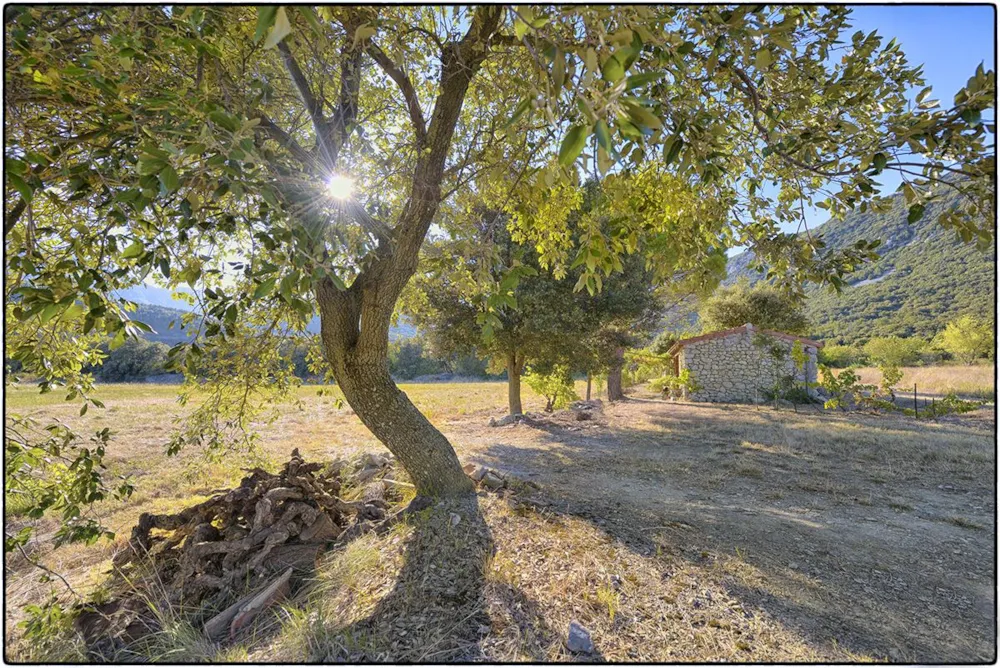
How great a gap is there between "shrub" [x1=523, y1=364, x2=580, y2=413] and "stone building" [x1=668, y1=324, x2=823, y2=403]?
6259 mm

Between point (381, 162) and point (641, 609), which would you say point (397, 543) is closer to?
point (641, 609)

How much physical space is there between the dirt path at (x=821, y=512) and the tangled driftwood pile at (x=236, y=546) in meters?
2.19

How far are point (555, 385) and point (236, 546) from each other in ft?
37.1

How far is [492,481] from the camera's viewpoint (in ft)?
14.3

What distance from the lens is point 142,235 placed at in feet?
6.14

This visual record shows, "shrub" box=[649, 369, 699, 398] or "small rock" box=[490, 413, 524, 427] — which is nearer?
"small rock" box=[490, 413, 524, 427]

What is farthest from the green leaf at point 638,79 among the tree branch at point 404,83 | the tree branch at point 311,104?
the tree branch at point 311,104

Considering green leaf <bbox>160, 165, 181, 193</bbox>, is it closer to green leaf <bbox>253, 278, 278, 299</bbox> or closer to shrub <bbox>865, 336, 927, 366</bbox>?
green leaf <bbox>253, 278, 278, 299</bbox>

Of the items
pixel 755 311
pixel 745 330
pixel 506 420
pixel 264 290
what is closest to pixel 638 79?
pixel 264 290

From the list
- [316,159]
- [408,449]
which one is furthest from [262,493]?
[316,159]

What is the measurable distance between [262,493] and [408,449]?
1389 millimetres

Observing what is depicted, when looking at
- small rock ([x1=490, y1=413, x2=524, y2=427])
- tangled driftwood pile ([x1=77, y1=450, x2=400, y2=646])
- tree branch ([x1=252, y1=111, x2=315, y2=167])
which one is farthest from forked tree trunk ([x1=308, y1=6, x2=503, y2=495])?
small rock ([x1=490, y1=413, x2=524, y2=427])

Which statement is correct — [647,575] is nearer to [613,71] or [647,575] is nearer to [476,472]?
[476,472]

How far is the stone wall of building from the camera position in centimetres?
1669
